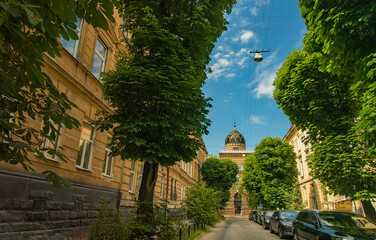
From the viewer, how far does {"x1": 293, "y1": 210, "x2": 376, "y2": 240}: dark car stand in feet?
23.0

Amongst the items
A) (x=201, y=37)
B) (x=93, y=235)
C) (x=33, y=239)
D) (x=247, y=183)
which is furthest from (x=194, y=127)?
(x=247, y=183)

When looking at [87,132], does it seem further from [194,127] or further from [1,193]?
[194,127]

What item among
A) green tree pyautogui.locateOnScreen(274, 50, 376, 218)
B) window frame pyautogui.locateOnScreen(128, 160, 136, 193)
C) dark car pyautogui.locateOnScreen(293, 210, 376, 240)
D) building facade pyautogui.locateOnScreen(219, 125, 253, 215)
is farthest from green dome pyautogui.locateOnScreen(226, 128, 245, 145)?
dark car pyautogui.locateOnScreen(293, 210, 376, 240)

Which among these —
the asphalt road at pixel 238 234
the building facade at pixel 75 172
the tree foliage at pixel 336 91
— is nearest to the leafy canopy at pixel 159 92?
the building facade at pixel 75 172

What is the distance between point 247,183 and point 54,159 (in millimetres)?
30779

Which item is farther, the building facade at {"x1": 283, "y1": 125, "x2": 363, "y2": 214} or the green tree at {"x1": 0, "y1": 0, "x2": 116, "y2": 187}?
the building facade at {"x1": 283, "y1": 125, "x2": 363, "y2": 214}

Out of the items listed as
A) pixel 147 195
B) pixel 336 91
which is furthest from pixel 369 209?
pixel 147 195

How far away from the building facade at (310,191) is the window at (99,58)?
50.5 ft

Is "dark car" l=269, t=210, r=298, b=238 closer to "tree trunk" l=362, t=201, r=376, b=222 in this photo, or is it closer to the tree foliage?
the tree foliage

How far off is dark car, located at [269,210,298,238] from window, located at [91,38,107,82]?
13281mm

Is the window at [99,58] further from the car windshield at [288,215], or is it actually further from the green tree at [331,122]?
the car windshield at [288,215]

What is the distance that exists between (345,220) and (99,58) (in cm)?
1263

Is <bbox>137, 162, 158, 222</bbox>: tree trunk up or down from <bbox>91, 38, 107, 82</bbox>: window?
down

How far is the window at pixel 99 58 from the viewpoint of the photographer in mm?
11461
